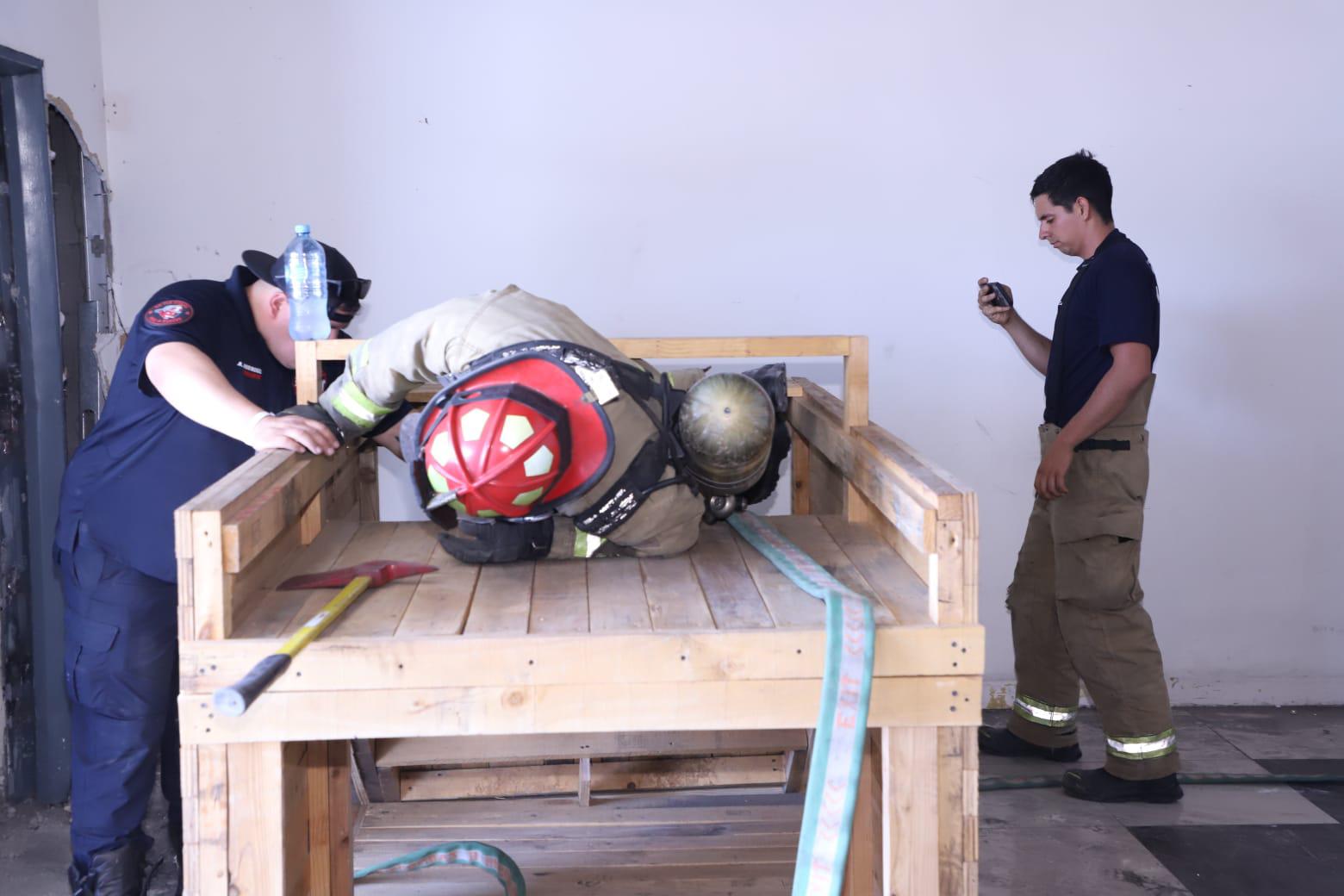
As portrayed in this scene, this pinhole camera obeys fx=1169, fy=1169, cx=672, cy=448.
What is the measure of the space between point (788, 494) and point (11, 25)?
2.94 metres

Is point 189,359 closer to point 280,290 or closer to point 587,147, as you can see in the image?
point 280,290

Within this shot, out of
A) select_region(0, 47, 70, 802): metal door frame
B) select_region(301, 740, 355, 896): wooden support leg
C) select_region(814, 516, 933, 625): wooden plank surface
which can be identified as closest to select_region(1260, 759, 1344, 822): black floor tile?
select_region(814, 516, 933, 625): wooden plank surface

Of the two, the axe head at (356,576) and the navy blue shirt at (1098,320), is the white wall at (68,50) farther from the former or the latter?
the navy blue shirt at (1098,320)

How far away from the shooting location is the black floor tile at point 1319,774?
12.1ft

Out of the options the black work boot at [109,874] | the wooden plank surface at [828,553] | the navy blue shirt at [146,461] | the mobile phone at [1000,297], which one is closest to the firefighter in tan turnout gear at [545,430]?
the wooden plank surface at [828,553]

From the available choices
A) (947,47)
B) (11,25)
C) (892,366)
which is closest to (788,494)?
(892,366)

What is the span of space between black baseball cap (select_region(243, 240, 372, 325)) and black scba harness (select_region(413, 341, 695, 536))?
78 cm

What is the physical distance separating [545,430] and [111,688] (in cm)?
144

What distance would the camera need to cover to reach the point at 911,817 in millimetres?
2006

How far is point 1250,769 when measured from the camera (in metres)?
3.95

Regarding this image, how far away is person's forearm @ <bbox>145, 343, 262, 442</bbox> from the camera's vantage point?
245 centimetres

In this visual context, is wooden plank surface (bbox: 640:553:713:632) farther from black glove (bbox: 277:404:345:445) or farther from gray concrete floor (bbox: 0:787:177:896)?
gray concrete floor (bbox: 0:787:177:896)

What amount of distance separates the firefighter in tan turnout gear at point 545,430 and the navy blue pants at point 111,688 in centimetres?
73

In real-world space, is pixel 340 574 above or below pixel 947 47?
below
